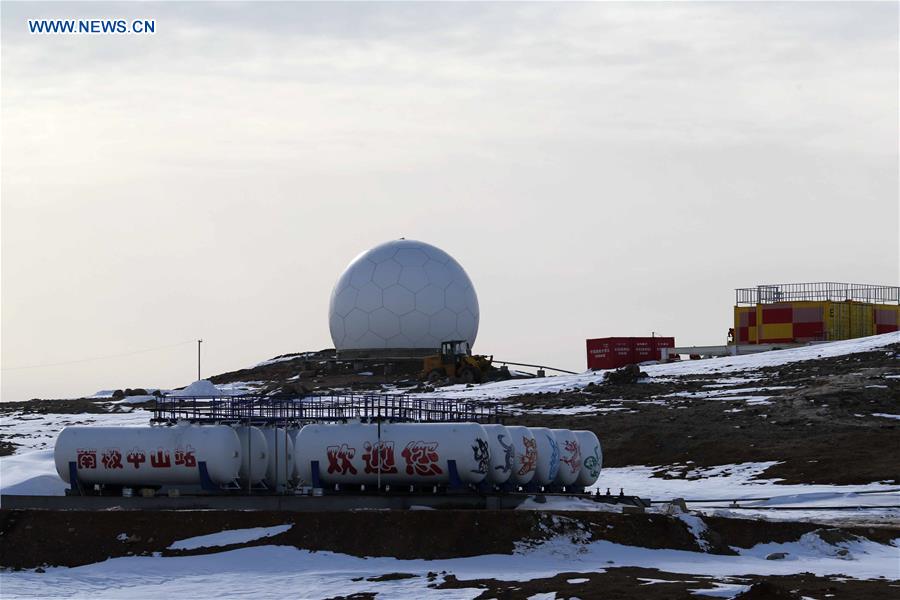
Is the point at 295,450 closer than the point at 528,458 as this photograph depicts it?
Yes

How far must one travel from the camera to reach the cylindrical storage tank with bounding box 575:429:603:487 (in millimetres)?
37250

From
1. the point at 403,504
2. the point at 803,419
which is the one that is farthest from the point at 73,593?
the point at 803,419

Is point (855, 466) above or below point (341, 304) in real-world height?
below

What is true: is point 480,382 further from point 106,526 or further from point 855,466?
point 106,526

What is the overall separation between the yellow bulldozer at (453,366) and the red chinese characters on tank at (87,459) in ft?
122

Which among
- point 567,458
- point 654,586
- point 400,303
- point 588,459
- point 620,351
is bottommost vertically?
point 654,586

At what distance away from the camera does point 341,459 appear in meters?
32.6

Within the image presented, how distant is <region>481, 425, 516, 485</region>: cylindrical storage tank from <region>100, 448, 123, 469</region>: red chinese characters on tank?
9.34 metres

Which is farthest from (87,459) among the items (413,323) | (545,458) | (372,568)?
(413,323)

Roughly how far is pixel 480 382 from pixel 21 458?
31.6m

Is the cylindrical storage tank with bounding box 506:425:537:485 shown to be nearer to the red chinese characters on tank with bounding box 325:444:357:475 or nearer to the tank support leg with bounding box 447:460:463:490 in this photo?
the tank support leg with bounding box 447:460:463:490

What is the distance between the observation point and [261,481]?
34.5 meters

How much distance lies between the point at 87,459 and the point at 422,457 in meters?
8.86

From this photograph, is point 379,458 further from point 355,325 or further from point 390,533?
point 355,325
